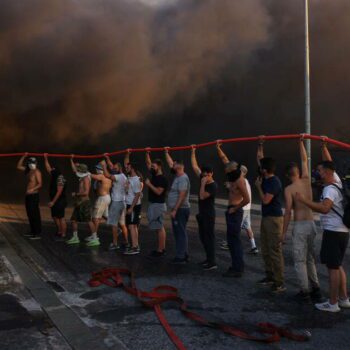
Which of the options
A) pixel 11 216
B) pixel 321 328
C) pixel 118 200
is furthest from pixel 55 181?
pixel 321 328

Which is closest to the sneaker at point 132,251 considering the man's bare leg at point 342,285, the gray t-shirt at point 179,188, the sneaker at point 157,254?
the sneaker at point 157,254

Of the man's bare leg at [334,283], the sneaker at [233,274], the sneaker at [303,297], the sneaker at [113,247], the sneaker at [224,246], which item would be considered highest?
the man's bare leg at [334,283]

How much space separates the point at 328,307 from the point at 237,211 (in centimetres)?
145

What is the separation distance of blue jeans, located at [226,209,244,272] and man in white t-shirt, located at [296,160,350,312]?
47.0 inches

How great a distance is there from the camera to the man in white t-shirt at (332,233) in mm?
3443

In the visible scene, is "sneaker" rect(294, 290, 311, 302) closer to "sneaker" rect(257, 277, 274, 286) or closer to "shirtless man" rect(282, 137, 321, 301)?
"shirtless man" rect(282, 137, 321, 301)

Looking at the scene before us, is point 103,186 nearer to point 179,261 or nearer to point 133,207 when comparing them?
point 133,207

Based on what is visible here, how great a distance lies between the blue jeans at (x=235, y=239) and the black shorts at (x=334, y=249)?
4.03ft

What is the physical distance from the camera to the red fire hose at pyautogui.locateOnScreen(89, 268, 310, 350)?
2926mm

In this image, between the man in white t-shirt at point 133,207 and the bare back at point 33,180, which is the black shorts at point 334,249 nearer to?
the man in white t-shirt at point 133,207

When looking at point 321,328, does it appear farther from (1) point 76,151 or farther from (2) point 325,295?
(1) point 76,151

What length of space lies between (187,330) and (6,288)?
189 cm

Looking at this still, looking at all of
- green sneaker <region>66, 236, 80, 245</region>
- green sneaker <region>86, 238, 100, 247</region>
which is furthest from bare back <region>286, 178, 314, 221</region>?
green sneaker <region>66, 236, 80, 245</region>

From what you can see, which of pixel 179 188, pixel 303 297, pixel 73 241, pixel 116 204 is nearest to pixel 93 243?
pixel 73 241
